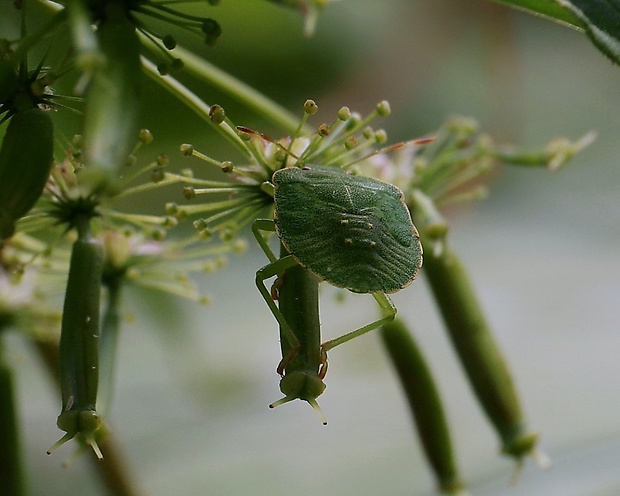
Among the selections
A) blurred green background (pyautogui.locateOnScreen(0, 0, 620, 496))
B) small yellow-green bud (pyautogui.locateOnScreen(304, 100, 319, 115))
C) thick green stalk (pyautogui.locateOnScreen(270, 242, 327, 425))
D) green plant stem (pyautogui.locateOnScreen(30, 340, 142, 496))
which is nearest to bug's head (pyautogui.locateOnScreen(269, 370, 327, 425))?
thick green stalk (pyautogui.locateOnScreen(270, 242, 327, 425))

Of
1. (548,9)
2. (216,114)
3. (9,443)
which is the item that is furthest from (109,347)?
(548,9)

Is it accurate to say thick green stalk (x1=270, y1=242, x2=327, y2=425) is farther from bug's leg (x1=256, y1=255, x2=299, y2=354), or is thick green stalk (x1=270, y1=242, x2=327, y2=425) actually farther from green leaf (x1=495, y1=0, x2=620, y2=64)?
green leaf (x1=495, y1=0, x2=620, y2=64)

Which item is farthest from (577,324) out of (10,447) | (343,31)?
(10,447)

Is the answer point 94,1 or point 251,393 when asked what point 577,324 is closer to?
point 251,393

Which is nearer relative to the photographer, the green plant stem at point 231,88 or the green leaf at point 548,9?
the green leaf at point 548,9

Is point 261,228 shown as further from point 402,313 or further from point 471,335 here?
point 402,313

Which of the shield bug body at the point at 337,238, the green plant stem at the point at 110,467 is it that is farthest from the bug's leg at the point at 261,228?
the green plant stem at the point at 110,467

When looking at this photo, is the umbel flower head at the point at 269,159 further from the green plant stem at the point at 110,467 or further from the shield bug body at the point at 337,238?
the green plant stem at the point at 110,467
